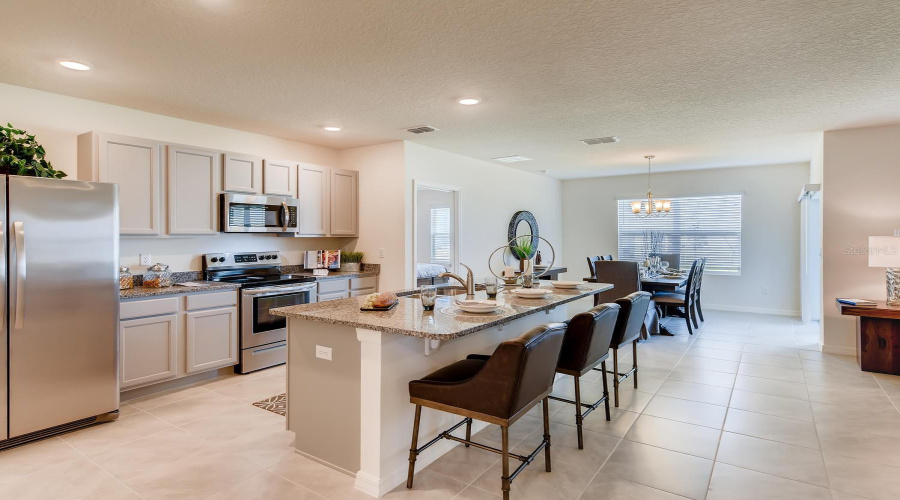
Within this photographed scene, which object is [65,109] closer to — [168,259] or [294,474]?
[168,259]

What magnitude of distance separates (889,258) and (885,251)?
0.07 metres

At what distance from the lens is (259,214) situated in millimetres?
4863

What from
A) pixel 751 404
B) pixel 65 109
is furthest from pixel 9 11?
pixel 751 404

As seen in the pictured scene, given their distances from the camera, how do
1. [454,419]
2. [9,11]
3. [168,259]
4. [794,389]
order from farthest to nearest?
[168,259] < [794,389] < [454,419] < [9,11]

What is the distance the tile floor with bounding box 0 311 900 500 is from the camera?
7.88 ft

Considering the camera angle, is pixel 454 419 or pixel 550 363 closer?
pixel 550 363

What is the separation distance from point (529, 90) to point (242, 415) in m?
3.22

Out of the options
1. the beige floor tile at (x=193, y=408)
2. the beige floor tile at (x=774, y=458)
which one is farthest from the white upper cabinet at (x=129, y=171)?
the beige floor tile at (x=774, y=458)

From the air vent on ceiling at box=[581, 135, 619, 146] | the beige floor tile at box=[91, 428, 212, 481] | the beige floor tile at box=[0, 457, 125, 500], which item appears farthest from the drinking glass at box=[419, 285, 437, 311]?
the air vent on ceiling at box=[581, 135, 619, 146]

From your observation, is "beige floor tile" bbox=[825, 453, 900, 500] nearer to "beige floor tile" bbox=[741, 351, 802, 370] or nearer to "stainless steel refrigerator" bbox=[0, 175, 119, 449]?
"beige floor tile" bbox=[741, 351, 802, 370]

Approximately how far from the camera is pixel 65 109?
3807 millimetres

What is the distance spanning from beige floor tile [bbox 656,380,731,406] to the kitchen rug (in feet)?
9.68

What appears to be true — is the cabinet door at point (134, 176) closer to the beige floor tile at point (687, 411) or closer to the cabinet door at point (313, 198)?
the cabinet door at point (313, 198)

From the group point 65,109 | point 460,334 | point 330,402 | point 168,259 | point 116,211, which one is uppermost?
point 65,109
